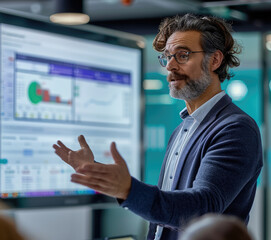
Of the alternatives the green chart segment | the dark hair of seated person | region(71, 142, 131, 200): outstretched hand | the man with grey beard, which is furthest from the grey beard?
the dark hair of seated person

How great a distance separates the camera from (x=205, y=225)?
64cm

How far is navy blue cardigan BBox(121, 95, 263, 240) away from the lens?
143cm

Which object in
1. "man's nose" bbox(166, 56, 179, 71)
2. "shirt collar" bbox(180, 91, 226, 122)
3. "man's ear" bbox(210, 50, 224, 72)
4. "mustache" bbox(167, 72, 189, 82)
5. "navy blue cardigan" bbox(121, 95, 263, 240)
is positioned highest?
"man's ear" bbox(210, 50, 224, 72)

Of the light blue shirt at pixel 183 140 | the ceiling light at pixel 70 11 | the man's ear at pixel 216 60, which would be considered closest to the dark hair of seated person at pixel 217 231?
the light blue shirt at pixel 183 140

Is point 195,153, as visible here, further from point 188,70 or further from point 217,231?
point 217,231

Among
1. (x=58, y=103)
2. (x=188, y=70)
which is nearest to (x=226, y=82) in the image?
(x=58, y=103)

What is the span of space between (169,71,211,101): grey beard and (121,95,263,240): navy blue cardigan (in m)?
0.09

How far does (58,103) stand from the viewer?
2930 mm

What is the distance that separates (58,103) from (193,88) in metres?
1.19

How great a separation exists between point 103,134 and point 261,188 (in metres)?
2.90

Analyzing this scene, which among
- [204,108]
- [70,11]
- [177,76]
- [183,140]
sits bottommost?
[183,140]

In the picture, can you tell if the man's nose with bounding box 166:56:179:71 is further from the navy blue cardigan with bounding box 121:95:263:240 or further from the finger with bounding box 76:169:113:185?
the finger with bounding box 76:169:113:185

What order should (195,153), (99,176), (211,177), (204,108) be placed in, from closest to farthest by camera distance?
(99,176), (211,177), (195,153), (204,108)

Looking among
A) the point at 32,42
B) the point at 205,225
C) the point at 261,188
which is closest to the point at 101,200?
the point at 32,42
